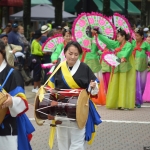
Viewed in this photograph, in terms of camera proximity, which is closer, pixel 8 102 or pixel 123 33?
pixel 8 102

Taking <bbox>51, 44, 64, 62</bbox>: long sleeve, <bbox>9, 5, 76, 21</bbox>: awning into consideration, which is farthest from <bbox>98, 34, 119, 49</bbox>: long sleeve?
<bbox>9, 5, 76, 21</bbox>: awning

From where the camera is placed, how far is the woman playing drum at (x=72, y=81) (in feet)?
19.6

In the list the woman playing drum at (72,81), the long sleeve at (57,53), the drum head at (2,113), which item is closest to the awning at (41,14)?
the long sleeve at (57,53)

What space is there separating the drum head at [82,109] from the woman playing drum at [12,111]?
64 cm

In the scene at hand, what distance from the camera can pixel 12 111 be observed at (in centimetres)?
505

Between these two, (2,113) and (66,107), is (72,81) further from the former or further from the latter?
(2,113)

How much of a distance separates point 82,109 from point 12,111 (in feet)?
3.23

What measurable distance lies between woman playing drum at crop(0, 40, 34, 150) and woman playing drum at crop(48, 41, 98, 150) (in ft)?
2.31

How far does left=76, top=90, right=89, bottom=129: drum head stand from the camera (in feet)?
18.7

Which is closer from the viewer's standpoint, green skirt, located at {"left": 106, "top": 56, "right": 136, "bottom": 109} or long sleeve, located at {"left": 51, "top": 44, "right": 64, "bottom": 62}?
long sleeve, located at {"left": 51, "top": 44, "right": 64, "bottom": 62}

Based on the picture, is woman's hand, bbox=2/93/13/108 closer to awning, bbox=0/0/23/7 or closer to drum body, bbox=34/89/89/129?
drum body, bbox=34/89/89/129

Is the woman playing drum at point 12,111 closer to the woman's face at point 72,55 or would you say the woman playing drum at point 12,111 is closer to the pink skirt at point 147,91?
the woman's face at point 72,55

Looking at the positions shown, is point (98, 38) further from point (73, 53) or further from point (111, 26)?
point (73, 53)

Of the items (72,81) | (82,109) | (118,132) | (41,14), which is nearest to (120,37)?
(118,132)
